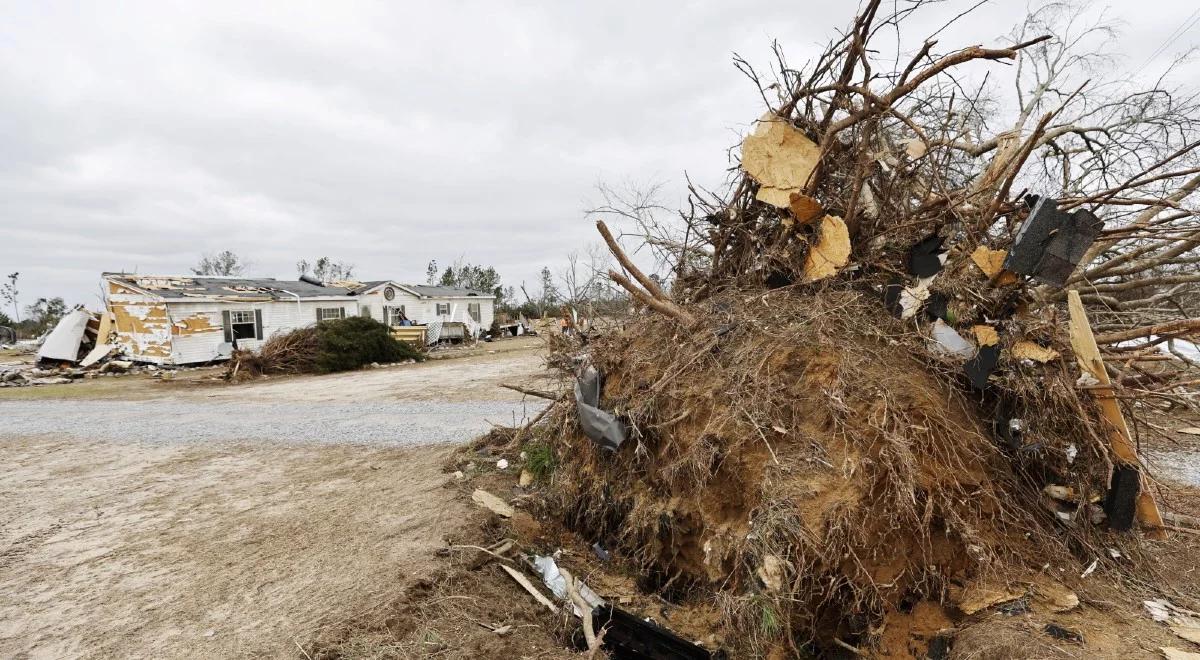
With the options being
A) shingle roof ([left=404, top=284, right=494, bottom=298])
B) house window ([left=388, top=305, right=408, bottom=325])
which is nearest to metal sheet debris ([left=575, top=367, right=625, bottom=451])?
house window ([left=388, top=305, right=408, bottom=325])

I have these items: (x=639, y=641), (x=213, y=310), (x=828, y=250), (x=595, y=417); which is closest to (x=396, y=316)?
(x=213, y=310)

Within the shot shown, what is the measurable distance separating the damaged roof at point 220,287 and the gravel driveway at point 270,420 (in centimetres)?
884

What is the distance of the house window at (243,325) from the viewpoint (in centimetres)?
2109

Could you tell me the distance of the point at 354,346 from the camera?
18.7 meters

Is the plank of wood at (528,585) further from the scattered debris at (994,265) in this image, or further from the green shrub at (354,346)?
the green shrub at (354,346)

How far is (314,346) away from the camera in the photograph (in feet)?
60.4

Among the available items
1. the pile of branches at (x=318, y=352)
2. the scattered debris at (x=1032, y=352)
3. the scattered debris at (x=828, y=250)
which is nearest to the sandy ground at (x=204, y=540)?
the scattered debris at (x=828, y=250)

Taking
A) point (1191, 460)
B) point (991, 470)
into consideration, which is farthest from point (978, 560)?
point (1191, 460)

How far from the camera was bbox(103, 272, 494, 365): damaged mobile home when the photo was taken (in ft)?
64.4

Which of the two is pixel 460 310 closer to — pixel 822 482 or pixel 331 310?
pixel 331 310

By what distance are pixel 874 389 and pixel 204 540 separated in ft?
17.5

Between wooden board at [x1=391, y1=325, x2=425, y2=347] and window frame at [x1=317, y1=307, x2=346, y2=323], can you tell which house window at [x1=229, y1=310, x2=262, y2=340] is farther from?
wooden board at [x1=391, y1=325, x2=425, y2=347]

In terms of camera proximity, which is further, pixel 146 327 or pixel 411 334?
pixel 411 334

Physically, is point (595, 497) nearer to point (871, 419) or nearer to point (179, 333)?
point (871, 419)
